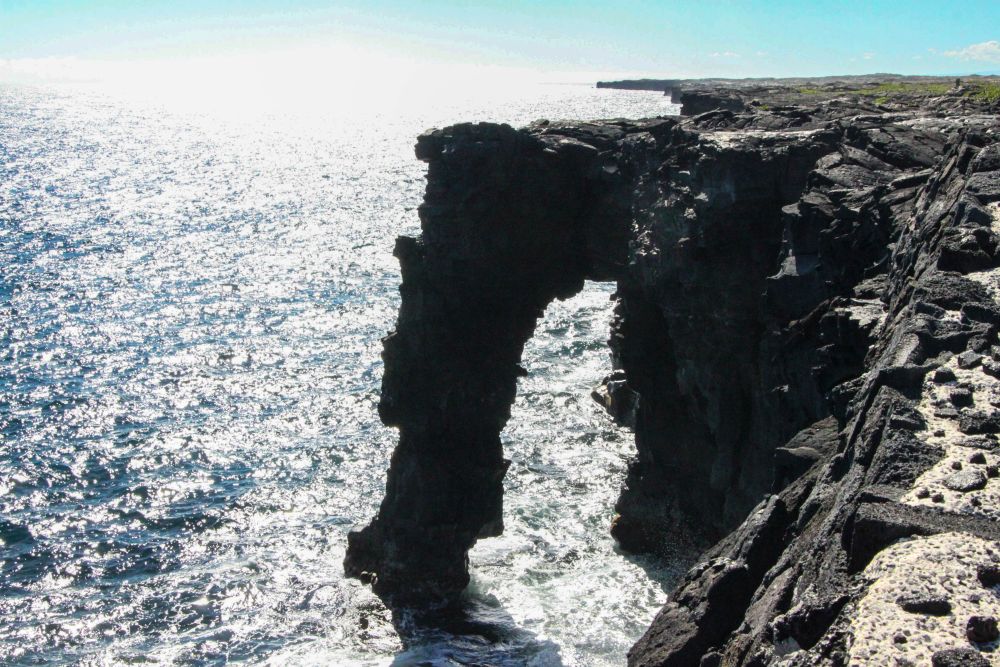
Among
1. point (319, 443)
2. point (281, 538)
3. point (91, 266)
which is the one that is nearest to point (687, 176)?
point (281, 538)

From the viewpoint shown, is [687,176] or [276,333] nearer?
[687,176]

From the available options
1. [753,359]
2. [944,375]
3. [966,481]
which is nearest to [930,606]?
[966,481]

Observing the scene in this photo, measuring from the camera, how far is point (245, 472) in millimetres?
→ 53312

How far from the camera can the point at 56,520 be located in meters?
46.8

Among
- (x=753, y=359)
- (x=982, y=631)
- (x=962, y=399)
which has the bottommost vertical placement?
(x=753, y=359)

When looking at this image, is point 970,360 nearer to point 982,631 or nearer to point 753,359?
point 982,631

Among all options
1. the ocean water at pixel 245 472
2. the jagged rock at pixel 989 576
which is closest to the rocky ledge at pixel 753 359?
the jagged rock at pixel 989 576

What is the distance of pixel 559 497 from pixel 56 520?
26977 millimetres

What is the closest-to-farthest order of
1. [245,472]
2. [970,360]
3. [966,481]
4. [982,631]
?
[982,631] → [966,481] → [970,360] → [245,472]

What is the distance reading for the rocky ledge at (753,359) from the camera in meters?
10.7

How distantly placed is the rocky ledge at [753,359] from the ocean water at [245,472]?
3569 millimetres

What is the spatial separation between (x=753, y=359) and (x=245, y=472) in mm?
33049

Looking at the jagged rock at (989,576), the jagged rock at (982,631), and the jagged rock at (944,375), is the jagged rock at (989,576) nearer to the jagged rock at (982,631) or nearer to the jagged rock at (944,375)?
the jagged rock at (982,631)

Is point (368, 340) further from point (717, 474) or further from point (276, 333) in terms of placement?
point (717, 474)
